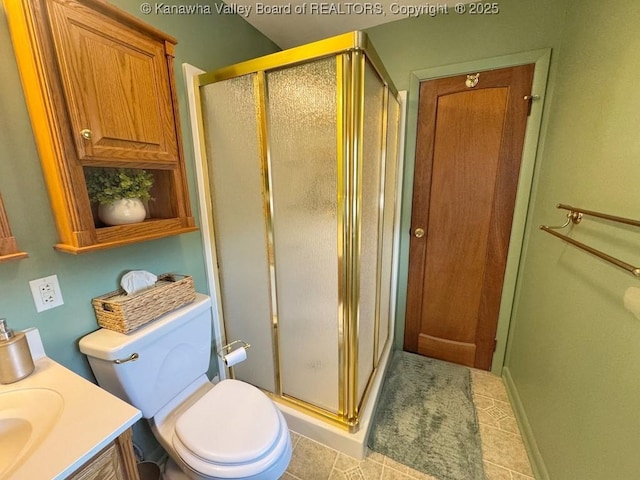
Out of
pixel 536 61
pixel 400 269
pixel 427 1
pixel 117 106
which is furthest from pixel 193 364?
pixel 536 61

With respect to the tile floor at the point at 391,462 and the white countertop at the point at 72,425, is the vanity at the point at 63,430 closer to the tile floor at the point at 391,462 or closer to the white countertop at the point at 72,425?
the white countertop at the point at 72,425

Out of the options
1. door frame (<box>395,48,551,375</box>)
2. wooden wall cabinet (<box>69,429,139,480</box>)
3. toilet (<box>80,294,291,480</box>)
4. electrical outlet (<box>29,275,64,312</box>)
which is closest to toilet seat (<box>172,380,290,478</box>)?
toilet (<box>80,294,291,480</box>)

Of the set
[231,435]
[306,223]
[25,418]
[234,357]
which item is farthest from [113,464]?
[306,223]

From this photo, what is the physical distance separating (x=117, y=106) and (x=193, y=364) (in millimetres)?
1104

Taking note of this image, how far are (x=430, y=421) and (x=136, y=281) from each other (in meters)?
1.73

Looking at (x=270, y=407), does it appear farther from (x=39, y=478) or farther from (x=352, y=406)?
(x=39, y=478)

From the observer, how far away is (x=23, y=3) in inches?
28.8

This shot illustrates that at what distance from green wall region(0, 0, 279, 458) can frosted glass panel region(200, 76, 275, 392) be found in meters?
0.13

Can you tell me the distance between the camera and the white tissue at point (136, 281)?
3.60 feet

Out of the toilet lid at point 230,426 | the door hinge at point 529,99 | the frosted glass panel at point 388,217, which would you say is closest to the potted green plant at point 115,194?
the toilet lid at point 230,426

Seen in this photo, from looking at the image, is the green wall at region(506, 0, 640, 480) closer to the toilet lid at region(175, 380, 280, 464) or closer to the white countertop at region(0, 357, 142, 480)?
the toilet lid at region(175, 380, 280, 464)

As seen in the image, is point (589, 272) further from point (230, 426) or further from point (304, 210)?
point (230, 426)

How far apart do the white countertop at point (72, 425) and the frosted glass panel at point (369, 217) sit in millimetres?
942

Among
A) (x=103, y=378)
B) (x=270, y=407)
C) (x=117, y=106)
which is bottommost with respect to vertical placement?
(x=270, y=407)
